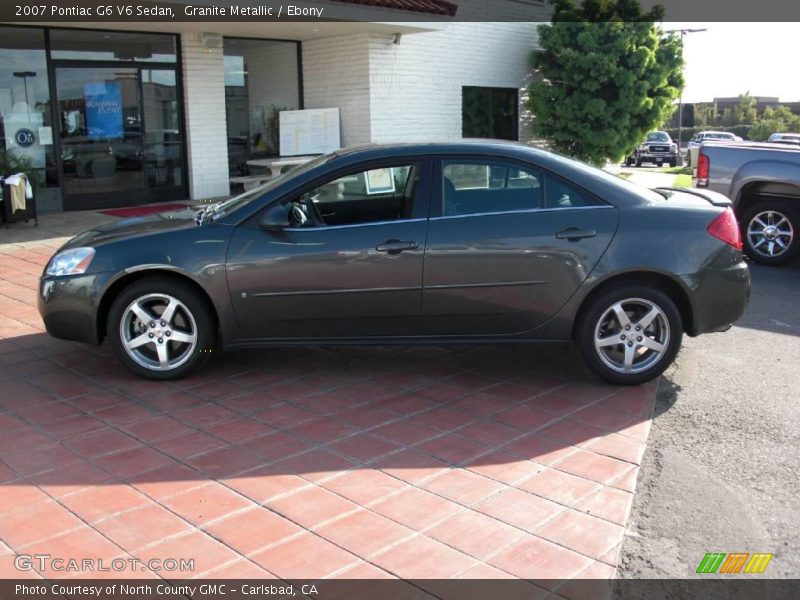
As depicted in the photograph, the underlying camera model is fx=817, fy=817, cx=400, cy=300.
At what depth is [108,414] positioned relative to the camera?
4.99 meters

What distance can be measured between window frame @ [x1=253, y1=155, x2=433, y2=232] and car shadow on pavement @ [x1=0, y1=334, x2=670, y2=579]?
109cm

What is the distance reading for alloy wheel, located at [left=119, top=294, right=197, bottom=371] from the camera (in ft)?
17.8

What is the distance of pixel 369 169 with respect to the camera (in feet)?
18.1

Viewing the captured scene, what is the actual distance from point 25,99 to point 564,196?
1045 centimetres

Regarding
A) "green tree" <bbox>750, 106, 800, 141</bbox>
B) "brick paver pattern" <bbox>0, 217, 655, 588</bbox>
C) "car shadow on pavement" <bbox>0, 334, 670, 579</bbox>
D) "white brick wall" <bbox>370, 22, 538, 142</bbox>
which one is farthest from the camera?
"green tree" <bbox>750, 106, 800, 141</bbox>

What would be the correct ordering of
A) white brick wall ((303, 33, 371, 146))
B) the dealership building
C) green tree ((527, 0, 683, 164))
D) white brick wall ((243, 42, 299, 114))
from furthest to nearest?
green tree ((527, 0, 683, 164)) → white brick wall ((243, 42, 299, 114)) → white brick wall ((303, 33, 371, 146)) → the dealership building

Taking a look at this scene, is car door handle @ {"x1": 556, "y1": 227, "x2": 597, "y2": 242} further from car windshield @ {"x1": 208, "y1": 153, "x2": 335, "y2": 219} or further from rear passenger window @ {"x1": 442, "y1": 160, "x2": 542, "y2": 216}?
car windshield @ {"x1": 208, "y1": 153, "x2": 335, "y2": 219}

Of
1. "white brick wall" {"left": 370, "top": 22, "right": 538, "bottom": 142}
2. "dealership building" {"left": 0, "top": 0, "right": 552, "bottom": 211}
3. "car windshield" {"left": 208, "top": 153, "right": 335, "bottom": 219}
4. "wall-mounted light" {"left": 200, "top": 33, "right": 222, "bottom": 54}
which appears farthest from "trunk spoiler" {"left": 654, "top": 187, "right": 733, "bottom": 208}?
"wall-mounted light" {"left": 200, "top": 33, "right": 222, "bottom": 54}

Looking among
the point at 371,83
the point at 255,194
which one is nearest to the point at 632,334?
the point at 255,194

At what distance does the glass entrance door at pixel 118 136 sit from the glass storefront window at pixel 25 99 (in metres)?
0.24

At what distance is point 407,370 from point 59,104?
974 centimetres

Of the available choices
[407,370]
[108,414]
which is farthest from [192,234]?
[407,370]

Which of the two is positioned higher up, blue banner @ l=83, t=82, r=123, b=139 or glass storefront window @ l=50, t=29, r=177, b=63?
glass storefront window @ l=50, t=29, r=177, b=63

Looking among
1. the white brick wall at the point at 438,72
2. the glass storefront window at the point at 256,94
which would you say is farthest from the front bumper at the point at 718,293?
the glass storefront window at the point at 256,94
